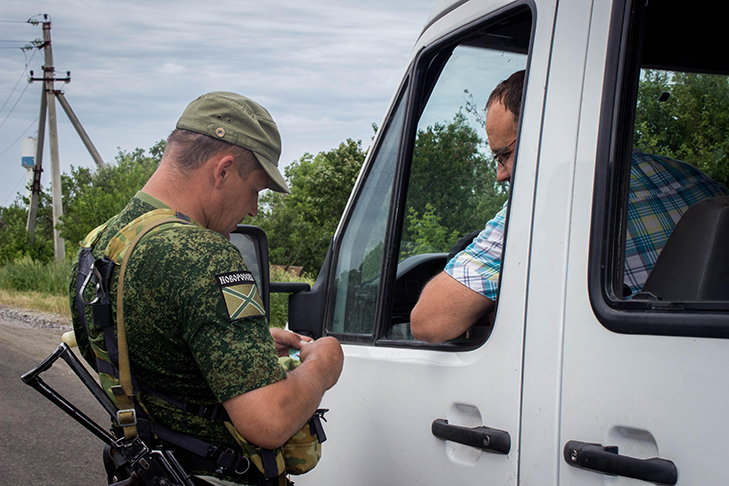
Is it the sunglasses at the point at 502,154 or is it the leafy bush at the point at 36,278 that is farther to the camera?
the leafy bush at the point at 36,278

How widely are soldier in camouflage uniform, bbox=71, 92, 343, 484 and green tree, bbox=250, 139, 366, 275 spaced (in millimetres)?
28592

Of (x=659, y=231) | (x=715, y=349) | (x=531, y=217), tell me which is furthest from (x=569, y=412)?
(x=659, y=231)

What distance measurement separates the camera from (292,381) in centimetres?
144

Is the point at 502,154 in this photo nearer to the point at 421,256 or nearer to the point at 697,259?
the point at 421,256

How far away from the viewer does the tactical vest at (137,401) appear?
144 cm

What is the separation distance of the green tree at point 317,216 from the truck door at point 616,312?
28961mm

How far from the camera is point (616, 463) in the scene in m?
1.12

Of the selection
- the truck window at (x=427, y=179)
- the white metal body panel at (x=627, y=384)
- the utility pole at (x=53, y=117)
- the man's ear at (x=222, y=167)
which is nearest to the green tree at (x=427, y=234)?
the truck window at (x=427, y=179)

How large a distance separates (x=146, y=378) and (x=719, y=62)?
1960mm

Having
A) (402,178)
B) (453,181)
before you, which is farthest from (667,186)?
(402,178)

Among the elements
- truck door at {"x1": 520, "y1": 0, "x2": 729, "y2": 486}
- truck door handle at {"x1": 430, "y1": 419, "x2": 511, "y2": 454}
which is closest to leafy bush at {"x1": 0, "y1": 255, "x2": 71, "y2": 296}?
truck door handle at {"x1": 430, "y1": 419, "x2": 511, "y2": 454}

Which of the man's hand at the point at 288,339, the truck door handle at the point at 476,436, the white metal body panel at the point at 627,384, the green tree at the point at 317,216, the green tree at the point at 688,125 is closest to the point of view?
the white metal body panel at the point at 627,384

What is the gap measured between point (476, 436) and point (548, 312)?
34 centimetres

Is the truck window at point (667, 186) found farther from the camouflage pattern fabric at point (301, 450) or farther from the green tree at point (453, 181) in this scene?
the camouflage pattern fabric at point (301, 450)
